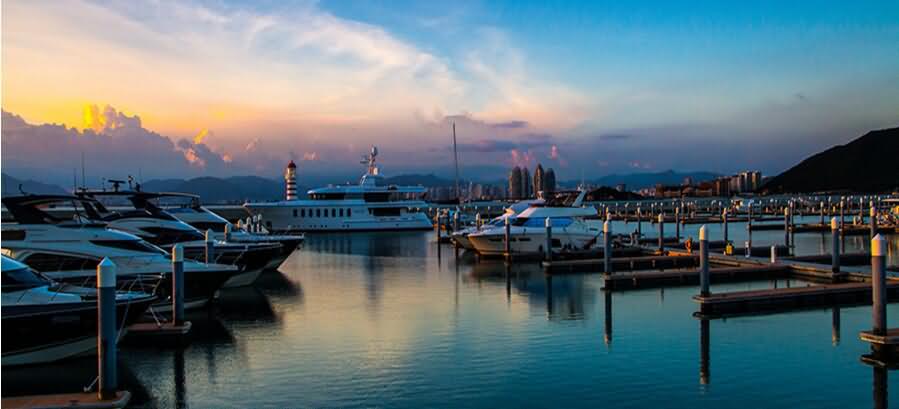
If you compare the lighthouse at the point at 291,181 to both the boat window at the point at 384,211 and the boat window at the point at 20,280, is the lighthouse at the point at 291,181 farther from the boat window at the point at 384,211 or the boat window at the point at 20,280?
the boat window at the point at 20,280

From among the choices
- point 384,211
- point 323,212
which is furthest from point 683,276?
point 323,212

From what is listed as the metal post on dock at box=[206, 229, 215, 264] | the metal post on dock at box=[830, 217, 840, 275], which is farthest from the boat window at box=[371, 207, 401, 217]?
the metal post on dock at box=[830, 217, 840, 275]

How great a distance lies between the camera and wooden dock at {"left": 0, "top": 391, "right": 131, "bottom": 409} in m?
9.55

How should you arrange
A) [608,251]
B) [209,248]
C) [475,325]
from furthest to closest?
[608,251], [209,248], [475,325]

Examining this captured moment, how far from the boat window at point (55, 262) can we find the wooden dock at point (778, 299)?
13.3 m

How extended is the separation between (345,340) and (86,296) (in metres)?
4.65

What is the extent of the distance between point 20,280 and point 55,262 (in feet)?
14.4

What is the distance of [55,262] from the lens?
52.5ft

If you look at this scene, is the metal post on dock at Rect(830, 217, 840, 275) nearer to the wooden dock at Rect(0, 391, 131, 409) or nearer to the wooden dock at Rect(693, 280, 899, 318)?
the wooden dock at Rect(693, 280, 899, 318)

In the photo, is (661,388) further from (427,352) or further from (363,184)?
(363,184)

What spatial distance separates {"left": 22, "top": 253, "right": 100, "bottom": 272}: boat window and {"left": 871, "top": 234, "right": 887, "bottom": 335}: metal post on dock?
48.1ft

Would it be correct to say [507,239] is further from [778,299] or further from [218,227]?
[778,299]

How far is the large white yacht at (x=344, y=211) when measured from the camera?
6000 cm

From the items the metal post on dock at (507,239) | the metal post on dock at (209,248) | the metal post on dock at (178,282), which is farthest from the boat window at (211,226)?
the metal post on dock at (178,282)
